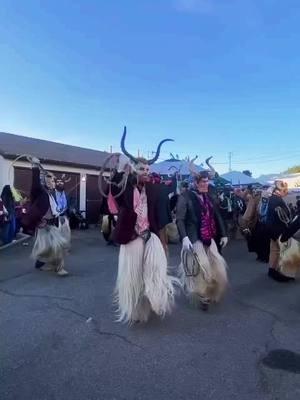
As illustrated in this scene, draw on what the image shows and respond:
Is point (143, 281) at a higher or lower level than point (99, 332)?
higher

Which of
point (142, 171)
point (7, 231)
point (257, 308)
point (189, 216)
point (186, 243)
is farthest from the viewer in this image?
point (7, 231)

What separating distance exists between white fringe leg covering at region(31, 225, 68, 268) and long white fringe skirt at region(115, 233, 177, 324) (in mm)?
3139

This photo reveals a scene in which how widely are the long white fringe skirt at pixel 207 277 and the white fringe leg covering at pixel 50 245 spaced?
2.94 metres

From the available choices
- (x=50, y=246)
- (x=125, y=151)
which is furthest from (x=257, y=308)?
(x=50, y=246)

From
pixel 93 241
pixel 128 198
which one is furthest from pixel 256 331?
pixel 93 241

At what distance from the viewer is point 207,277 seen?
18.4 ft

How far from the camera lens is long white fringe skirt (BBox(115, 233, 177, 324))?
15.9 ft

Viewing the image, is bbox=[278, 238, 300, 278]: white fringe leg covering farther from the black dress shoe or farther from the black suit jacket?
the black dress shoe

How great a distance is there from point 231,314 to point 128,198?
214 centimetres

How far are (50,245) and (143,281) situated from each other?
3440 mm

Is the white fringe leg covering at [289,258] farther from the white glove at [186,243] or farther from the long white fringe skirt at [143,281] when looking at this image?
the long white fringe skirt at [143,281]

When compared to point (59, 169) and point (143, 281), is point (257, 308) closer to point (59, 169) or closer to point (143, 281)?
point (143, 281)

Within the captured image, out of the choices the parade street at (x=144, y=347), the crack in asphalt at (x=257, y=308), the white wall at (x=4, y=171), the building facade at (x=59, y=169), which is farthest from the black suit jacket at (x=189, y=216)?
the white wall at (x=4, y=171)

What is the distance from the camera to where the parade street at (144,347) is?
3490mm
